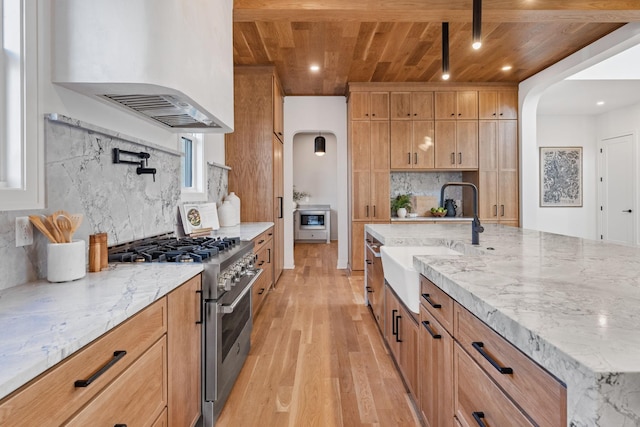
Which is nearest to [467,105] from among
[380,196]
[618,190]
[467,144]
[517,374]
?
[467,144]

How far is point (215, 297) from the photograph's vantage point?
5.77 feet

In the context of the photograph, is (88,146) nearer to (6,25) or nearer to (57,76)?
(57,76)

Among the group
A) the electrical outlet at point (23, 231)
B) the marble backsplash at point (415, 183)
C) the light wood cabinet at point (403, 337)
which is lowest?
the light wood cabinet at point (403, 337)

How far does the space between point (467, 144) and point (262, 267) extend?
371 cm

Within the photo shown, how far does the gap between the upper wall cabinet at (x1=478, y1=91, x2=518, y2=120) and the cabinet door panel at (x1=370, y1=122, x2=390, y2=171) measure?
1.49m

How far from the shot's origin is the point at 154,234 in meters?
2.39

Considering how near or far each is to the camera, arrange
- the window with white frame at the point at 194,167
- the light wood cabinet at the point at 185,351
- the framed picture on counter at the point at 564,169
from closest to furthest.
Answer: the light wood cabinet at the point at 185,351, the window with white frame at the point at 194,167, the framed picture on counter at the point at 564,169

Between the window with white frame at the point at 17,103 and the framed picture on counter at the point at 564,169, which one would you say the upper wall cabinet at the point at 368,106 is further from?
the window with white frame at the point at 17,103

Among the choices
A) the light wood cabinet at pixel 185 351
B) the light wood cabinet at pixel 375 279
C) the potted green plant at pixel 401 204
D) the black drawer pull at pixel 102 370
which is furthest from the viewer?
the potted green plant at pixel 401 204

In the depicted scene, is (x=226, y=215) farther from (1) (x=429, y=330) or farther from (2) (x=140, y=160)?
(1) (x=429, y=330)

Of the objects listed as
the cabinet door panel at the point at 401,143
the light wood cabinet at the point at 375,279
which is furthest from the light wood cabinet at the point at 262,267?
the cabinet door panel at the point at 401,143

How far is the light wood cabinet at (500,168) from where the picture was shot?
5324 millimetres

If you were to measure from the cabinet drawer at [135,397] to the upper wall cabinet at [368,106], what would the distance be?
4583 mm

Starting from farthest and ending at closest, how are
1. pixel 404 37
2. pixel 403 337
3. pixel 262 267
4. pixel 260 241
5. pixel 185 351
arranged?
1. pixel 404 37
2. pixel 262 267
3. pixel 260 241
4. pixel 403 337
5. pixel 185 351
